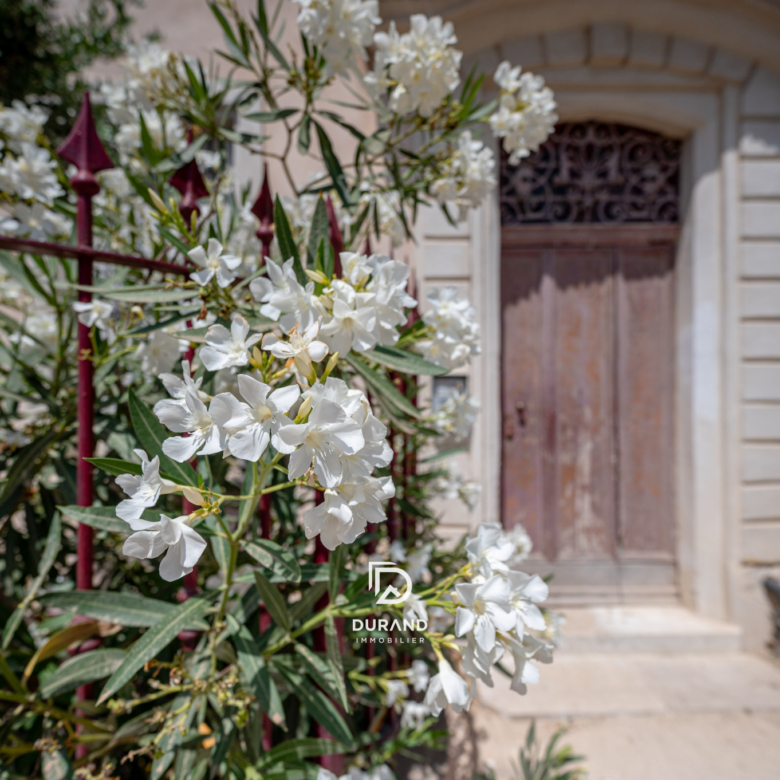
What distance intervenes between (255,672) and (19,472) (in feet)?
2.32

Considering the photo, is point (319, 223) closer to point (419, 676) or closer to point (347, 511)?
point (347, 511)

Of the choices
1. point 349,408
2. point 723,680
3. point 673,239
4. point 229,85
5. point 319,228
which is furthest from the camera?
point 673,239

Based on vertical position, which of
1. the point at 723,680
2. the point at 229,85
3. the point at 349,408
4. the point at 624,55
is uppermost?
the point at 624,55

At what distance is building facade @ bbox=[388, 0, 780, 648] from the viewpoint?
298 centimetres

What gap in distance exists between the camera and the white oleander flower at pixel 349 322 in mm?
614

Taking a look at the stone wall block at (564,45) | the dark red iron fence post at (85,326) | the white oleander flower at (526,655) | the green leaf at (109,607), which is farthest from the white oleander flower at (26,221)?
the stone wall block at (564,45)

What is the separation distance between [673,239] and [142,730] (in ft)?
12.6

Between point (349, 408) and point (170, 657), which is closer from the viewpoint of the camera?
point (349, 408)

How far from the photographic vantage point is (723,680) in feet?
8.66

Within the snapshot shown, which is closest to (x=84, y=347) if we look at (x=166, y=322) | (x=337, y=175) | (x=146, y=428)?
(x=166, y=322)

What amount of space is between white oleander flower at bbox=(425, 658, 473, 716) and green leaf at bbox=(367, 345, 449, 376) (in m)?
0.43

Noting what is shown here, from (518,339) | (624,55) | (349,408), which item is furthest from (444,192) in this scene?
(624,55)

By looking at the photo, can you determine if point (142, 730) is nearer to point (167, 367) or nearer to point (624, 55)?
point (167, 367)

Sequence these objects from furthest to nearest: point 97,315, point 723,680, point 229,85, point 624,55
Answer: point 624,55, point 723,680, point 229,85, point 97,315
